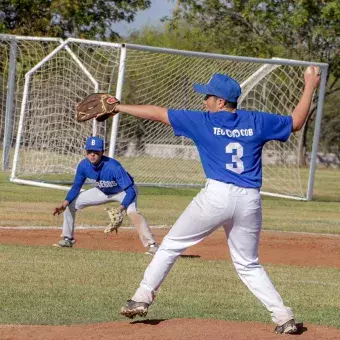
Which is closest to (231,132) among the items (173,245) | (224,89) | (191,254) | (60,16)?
(224,89)

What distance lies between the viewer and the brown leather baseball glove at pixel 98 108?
7.98m

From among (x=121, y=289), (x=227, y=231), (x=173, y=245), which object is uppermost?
(x=227, y=231)

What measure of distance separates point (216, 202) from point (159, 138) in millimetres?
17334

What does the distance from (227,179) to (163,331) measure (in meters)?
1.22

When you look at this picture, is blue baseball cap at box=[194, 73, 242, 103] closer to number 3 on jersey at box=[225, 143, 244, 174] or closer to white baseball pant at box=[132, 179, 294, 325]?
number 3 on jersey at box=[225, 143, 244, 174]

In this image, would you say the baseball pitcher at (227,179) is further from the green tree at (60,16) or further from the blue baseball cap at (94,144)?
the green tree at (60,16)

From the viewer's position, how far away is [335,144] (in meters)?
59.3

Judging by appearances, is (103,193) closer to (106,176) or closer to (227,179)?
(106,176)

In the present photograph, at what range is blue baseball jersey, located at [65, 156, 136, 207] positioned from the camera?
45.1 feet

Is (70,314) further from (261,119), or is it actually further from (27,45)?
(27,45)

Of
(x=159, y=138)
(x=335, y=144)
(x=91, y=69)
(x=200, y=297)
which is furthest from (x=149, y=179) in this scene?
(x=335, y=144)

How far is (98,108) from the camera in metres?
8.03

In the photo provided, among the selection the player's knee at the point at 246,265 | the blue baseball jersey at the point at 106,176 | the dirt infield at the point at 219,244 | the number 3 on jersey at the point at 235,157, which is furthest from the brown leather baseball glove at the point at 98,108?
the dirt infield at the point at 219,244

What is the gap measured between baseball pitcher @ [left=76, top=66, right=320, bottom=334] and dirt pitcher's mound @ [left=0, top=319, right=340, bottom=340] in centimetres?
18
